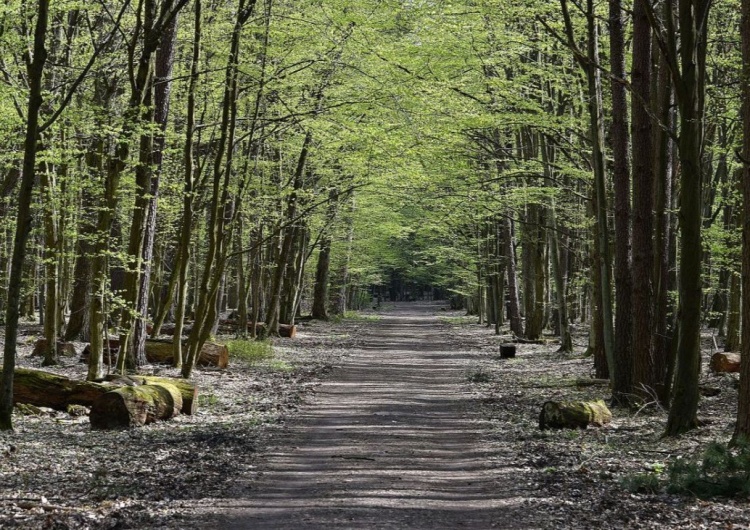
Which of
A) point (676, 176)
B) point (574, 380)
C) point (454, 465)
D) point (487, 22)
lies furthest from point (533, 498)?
point (487, 22)

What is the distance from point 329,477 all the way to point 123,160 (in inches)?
254

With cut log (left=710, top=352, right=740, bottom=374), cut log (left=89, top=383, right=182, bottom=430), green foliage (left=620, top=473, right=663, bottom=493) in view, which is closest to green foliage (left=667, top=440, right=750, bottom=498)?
green foliage (left=620, top=473, right=663, bottom=493)

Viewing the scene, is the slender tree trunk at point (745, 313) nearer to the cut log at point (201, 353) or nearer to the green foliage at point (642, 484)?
the green foliage at point (642, 484)

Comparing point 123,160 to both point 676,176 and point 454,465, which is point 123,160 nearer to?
point 454,465

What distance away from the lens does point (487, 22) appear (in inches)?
702

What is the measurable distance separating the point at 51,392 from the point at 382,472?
225 inches

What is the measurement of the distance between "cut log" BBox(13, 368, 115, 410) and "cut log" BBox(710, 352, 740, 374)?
1202cm

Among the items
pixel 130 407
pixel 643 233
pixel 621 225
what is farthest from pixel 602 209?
pixel 130 407

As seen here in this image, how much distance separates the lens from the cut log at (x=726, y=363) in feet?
54.6

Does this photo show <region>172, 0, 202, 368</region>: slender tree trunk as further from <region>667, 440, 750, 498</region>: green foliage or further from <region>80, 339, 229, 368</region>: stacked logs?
<region>667, 440, 750, 498</region>: green foliage

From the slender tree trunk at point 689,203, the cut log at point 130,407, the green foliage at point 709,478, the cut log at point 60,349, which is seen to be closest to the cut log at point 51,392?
the cut log at point 130,407

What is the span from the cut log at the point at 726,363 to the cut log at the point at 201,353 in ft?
34.2

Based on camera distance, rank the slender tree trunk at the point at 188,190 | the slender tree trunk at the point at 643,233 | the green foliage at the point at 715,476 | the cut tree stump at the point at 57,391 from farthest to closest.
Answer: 1. the slender tree trunk at the point at 188,190
2. the slender tree trunk at the point at 643,233
3. the cut tree stump at the point at 57,391
4. the green foliage at the point at 715,476

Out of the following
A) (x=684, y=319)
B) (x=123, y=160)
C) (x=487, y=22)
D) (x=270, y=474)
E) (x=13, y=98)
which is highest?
(x=487, y=22)
